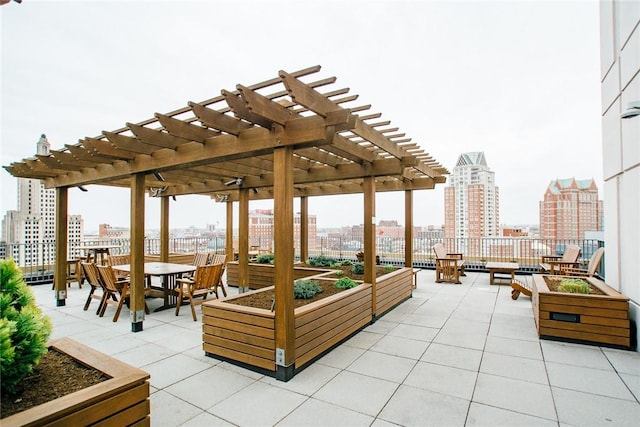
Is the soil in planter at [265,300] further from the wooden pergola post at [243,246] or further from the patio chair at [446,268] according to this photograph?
the patio chair at [446,268]

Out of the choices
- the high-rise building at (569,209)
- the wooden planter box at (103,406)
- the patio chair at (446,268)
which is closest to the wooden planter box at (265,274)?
the patio chair at (446,268)

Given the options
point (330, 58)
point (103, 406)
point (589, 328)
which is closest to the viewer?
point (103, 406)

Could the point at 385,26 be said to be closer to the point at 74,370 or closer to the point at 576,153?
the point at 74,370

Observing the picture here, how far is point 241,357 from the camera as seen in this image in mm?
3203

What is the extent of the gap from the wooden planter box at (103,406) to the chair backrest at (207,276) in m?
3.30

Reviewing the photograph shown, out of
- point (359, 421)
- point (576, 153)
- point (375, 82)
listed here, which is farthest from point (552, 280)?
point (576, 153)

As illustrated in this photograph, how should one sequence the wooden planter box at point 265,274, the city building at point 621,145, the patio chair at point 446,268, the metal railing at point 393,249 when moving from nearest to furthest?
1. the city building at point 621,145
2. the wooden planter box at point 265,274
3. the patio chair at point 446,268
4. the metal railing at point 393,249

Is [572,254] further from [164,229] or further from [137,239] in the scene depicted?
[164,229]

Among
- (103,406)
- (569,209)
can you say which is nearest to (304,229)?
(103,406)

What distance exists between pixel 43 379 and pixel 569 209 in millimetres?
16929

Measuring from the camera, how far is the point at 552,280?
17.3 feet

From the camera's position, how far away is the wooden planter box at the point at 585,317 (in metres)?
3.67

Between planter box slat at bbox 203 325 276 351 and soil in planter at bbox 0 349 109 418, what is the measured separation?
1.51 m

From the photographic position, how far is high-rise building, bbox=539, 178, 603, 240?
11.5 meters
